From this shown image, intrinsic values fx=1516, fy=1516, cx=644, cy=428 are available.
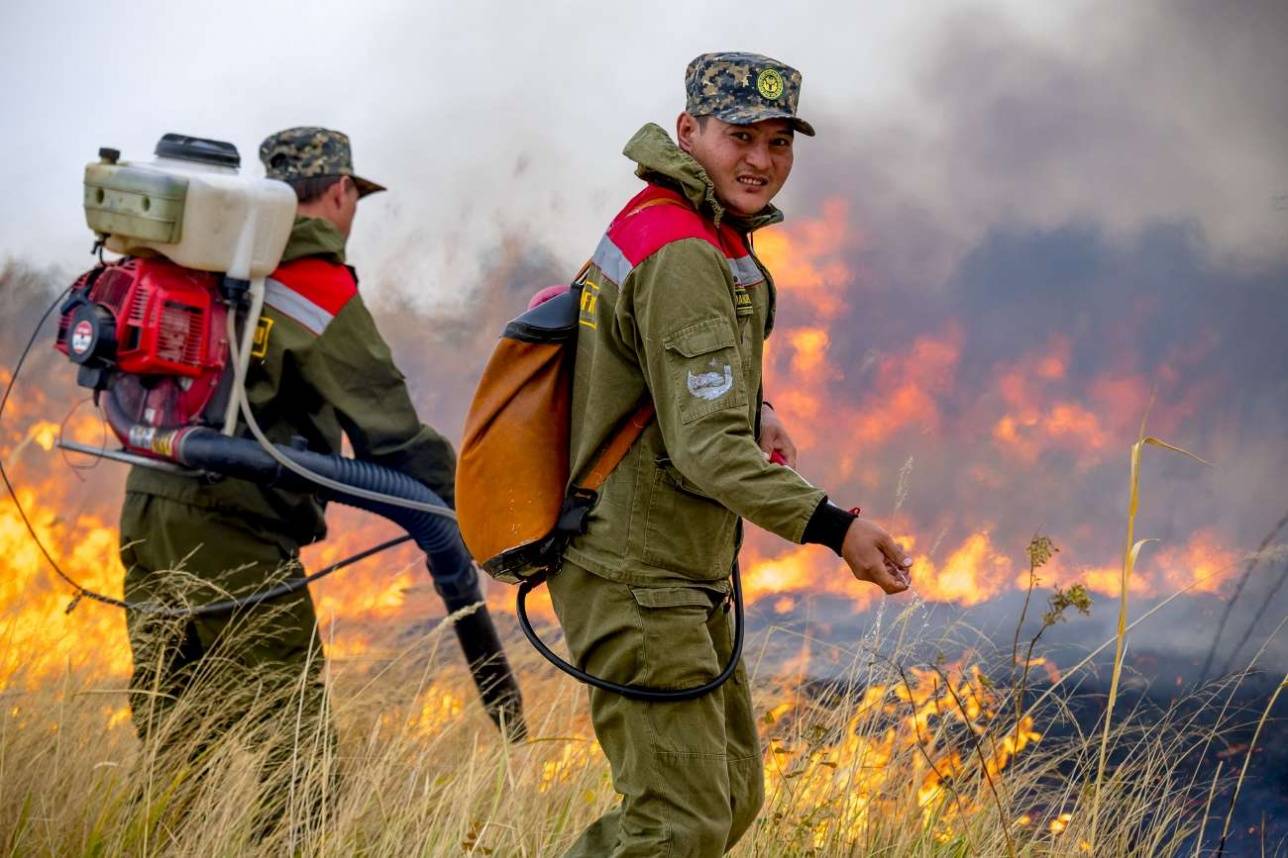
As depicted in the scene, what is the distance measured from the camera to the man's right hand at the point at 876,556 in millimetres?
2326

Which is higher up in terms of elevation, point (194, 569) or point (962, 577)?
point (962, 577)

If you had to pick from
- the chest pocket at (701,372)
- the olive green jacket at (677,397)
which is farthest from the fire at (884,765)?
the chest pocket at (701,372)

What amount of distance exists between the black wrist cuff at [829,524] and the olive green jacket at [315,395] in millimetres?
2089

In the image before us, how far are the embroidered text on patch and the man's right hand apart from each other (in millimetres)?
301

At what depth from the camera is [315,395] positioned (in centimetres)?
435

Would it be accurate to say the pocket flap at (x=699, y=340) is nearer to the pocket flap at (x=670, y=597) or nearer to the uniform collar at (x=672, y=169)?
the uniform collar at (x=672, y=169)

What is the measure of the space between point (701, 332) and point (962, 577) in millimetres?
2435

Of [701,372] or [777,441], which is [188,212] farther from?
[701,372]

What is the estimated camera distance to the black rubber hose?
161 inches

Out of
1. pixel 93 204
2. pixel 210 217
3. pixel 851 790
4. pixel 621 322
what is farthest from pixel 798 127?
pixel 93 204

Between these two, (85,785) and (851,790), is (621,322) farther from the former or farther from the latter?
(85,785)

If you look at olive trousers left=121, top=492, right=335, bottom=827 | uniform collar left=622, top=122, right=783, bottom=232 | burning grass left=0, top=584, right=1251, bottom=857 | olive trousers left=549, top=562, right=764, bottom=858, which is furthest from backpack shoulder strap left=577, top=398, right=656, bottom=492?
olive trousers left=121, top=492, right=335, bottom=827

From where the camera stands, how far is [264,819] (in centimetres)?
370

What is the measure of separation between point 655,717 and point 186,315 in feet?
7.18
